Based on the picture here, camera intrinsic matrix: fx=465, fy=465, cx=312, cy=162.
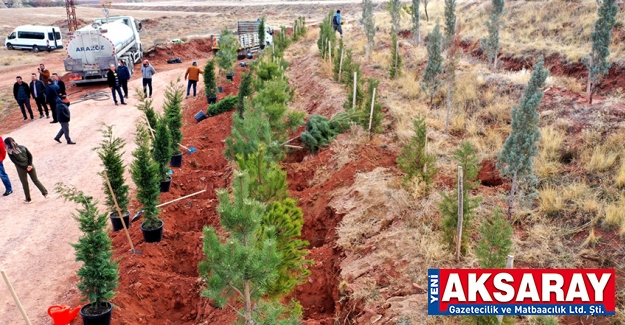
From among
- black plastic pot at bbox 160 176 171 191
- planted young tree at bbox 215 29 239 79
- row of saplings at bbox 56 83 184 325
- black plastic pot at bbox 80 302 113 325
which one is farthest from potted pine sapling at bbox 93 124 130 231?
planted young tree at bbox 215 29 239 79

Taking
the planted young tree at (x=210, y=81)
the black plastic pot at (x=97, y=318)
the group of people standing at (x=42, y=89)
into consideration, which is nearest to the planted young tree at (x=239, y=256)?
the black plastic pot at (x=97, y=318)

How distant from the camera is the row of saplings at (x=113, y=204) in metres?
5.64

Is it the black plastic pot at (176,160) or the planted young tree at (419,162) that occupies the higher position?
the planted young tree at (419,162)

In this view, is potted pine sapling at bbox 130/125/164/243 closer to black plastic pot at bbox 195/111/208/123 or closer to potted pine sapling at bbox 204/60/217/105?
black plastic pot at bbox 195/111/208/123

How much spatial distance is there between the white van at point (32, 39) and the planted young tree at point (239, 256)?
115 ft

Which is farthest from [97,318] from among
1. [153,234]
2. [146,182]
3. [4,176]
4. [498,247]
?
[4,176]

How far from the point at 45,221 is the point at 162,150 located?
8.34 ft

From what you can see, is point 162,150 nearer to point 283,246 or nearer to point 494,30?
point 283,246

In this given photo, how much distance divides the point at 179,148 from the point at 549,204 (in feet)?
28.9

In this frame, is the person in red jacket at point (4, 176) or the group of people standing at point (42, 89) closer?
the person in red jacket at point (4, 176)

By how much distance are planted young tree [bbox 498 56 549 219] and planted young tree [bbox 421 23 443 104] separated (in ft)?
19.5

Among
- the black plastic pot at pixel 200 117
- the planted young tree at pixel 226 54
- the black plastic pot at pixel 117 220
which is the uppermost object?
the planted young tree at pixel 226 54

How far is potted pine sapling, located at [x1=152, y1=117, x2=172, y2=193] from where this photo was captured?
934 cm

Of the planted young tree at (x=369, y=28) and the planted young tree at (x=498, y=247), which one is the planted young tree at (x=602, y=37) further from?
the planted young tree at (x=369, y=28)
